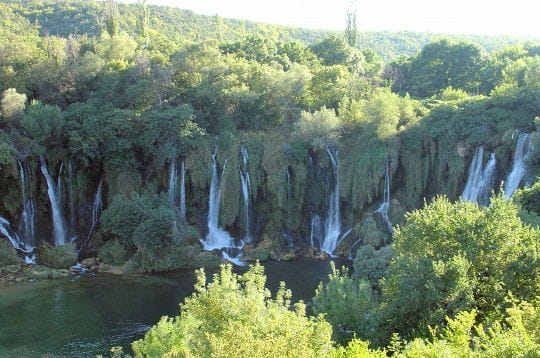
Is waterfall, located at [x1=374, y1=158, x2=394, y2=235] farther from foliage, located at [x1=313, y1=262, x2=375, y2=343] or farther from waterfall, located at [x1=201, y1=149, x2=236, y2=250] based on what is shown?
foliage, located at [x1=313, y1=262, x2=375, y2=343]

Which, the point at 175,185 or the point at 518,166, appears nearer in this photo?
the point at 518,166

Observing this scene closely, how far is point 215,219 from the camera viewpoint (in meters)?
41.6

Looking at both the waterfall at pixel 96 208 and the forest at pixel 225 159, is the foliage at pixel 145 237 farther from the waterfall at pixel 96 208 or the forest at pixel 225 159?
the waterfall at pixel 96 208

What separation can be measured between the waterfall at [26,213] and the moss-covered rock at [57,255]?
1.64 m

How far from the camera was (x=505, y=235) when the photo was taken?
62.3 ft

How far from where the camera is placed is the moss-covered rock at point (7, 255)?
35.8 metres

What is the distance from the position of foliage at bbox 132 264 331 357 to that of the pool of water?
8109 millimetres

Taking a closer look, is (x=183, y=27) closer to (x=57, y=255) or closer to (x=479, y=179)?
(x=57, y=255)

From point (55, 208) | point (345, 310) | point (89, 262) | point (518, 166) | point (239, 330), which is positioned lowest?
point (89, 262)

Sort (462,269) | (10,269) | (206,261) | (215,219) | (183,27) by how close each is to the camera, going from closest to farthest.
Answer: (462,269), (10,269), (206,261), (215,219), (183,27)

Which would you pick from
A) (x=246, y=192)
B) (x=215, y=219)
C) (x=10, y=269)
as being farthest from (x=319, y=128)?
(x=10, y=269)

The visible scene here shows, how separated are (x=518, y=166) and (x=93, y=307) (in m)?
27.6

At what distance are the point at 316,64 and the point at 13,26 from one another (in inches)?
1927

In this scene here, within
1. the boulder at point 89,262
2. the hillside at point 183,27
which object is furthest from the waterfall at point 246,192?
the hillside at point 183,27
